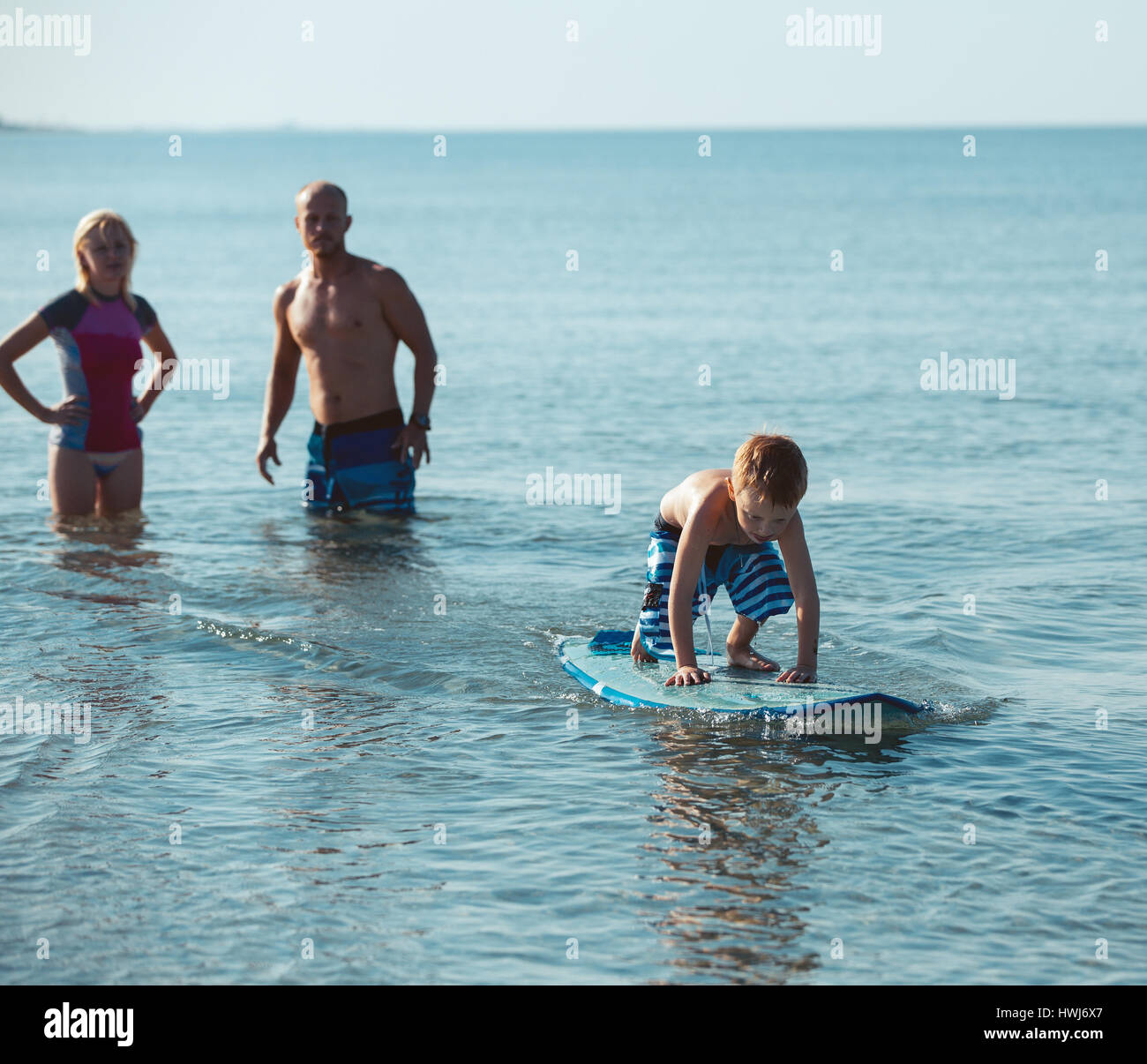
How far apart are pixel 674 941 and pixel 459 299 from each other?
29175 mm

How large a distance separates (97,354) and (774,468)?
577 cm

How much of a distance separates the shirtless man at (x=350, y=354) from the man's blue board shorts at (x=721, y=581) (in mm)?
3319

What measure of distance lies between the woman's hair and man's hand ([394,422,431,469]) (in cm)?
207

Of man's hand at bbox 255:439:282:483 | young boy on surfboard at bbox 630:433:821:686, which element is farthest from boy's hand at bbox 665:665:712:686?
man's hand at bbox 255:439:282:483

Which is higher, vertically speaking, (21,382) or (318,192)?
(318,192)

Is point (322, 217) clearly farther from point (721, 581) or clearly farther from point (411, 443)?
point (721, 581)

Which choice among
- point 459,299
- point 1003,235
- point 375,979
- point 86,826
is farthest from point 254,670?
point 1003,235

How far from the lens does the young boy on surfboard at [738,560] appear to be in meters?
6.03

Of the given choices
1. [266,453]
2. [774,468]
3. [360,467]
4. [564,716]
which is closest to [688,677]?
[564,716]

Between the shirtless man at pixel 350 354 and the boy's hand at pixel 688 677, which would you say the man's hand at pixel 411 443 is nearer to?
the shirtless man at pixel 350 354

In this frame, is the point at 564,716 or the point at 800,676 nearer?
the point at 800,676

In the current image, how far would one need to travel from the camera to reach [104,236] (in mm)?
9711

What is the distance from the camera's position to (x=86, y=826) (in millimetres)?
5512
